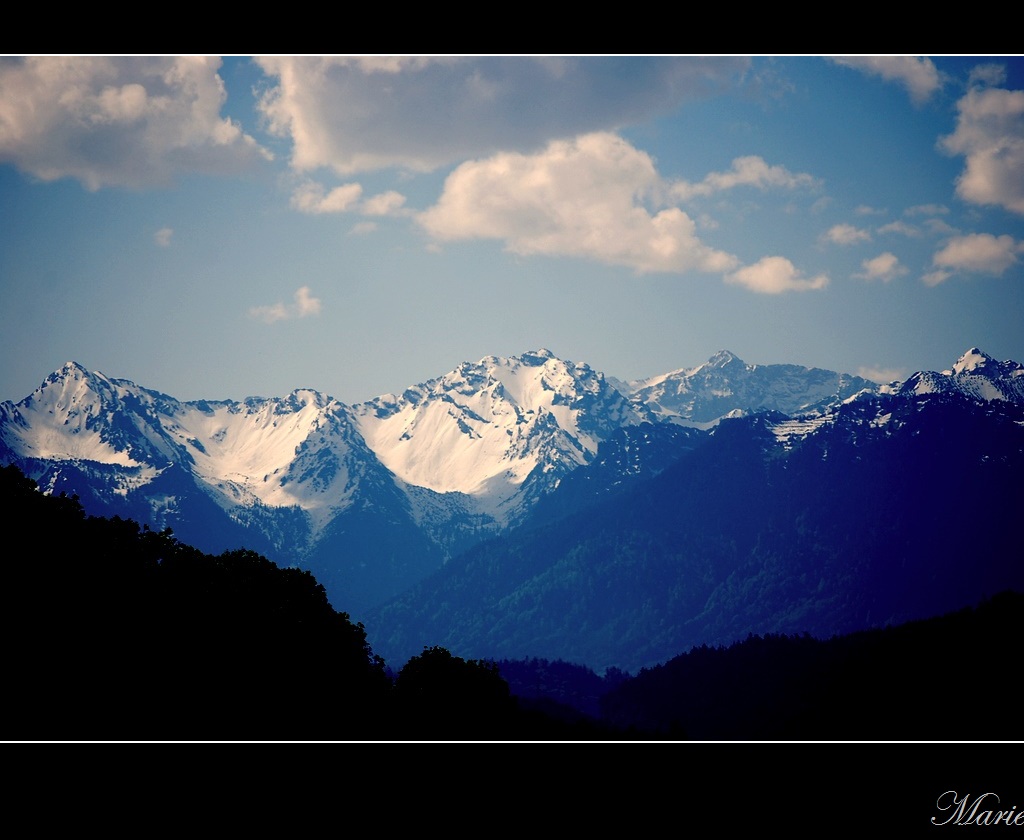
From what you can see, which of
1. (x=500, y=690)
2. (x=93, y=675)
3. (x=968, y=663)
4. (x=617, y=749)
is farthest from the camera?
(x=968, y=663)

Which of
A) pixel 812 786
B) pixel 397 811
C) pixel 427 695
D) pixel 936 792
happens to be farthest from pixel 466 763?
pixel 427 695

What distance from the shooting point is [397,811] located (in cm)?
2842

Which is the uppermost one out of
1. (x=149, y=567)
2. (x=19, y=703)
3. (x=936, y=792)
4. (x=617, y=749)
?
(x=149, y=567)

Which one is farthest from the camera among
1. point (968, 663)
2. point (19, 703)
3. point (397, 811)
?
point (968, 663)

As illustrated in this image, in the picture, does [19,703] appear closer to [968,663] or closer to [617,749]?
[617,749]

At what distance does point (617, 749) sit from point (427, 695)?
1404 inches

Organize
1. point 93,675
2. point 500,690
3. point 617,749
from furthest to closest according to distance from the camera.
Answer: point 500,690
point 93,675
point 617,749

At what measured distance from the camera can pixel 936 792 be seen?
2945 centimetres
